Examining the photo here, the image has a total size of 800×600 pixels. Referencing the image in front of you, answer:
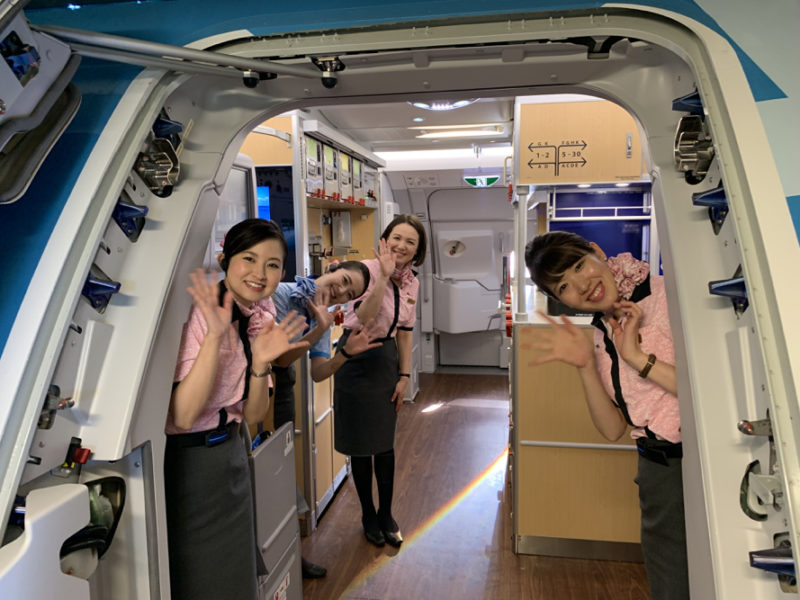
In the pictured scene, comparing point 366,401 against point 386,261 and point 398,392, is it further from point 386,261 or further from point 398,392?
point 386,261

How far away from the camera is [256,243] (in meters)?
1.73

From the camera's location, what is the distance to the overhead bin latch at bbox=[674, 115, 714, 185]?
1.35m

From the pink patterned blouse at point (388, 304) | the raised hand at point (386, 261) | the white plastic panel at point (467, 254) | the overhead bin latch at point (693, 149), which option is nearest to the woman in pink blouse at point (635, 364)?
the overhead bin latch at point (693, 149)

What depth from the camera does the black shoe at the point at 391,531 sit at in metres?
3.27

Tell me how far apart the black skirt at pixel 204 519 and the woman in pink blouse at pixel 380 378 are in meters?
1.42

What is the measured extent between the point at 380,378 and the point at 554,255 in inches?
64.8

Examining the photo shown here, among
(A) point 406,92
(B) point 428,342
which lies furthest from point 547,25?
(B) point 428,342

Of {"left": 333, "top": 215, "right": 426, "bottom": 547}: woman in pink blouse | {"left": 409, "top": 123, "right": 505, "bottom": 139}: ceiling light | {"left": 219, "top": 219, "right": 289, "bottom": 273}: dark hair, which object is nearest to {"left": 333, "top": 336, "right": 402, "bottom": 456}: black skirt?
{"left": 333, "top": 215, "right": 426, "bottom": 547}: woman in pink blouse

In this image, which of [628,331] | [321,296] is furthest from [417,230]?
[628,331]

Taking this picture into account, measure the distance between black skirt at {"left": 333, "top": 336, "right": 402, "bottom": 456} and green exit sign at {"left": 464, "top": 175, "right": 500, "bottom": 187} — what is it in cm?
347

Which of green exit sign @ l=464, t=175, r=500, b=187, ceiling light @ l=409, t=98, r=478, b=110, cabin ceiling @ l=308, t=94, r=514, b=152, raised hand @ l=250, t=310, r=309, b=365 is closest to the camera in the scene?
raised hand @ l=250, t=310, r=309, b=365

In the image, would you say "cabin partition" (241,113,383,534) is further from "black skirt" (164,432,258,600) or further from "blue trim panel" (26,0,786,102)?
"blue trim panel" (26,0,786,102)

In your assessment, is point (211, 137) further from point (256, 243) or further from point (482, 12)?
point (482, 12)

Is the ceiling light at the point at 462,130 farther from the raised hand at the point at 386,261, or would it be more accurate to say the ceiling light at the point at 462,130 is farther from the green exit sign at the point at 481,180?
the raised hand at the point at 386,261
